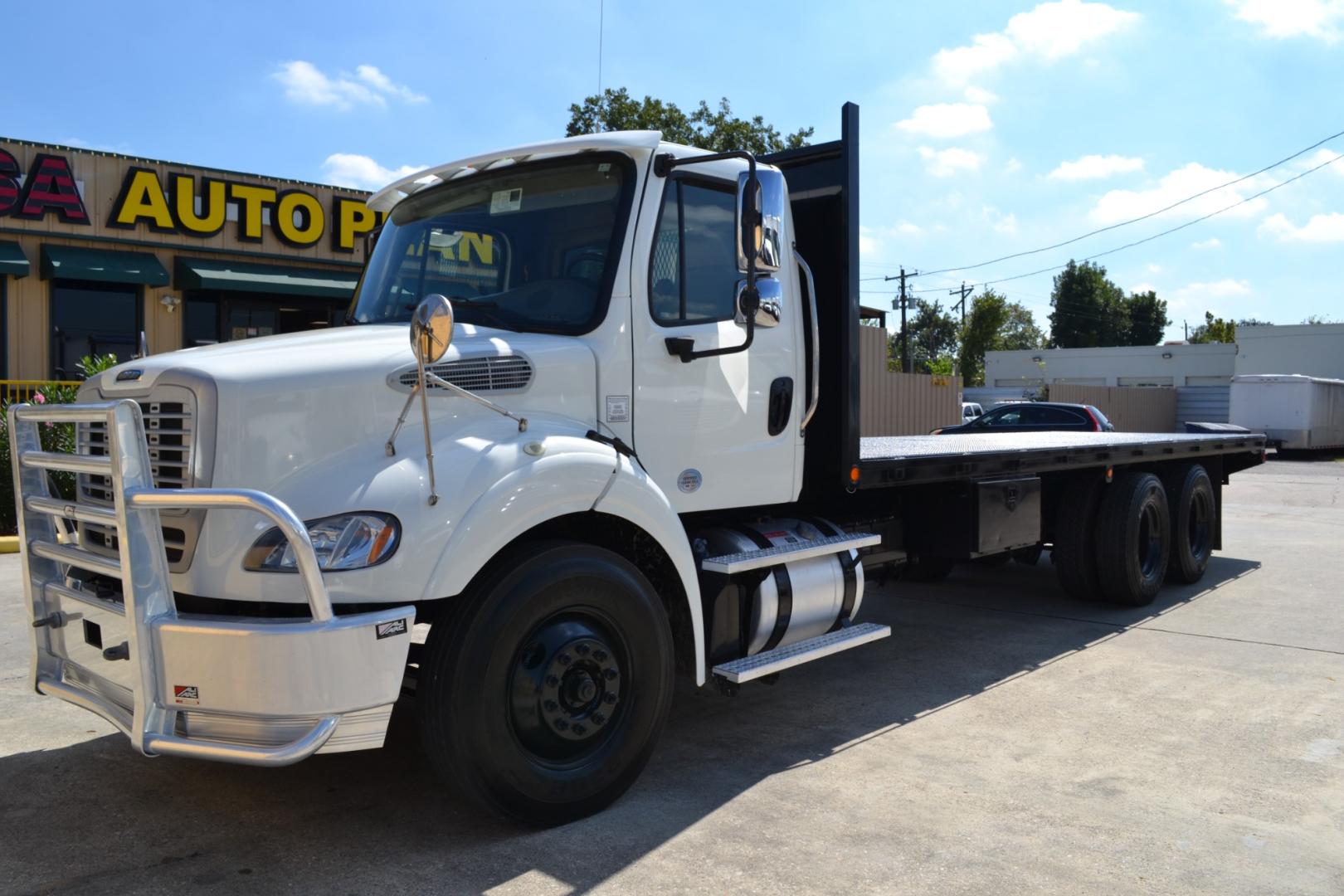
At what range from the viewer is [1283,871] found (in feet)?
11.6

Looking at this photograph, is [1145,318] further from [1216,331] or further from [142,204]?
[142,204]

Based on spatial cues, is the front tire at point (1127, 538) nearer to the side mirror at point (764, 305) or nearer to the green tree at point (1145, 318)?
the side mirror at point (764, 305)

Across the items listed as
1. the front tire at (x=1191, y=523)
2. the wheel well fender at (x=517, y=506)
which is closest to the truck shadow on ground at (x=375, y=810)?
the wheel well fender at (x=517, y=506)

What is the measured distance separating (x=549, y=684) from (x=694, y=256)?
1.92m

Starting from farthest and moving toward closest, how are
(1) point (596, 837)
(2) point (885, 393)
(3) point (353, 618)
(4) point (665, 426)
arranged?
(2) point (885, 393)
(4) point (665, 426)
(1) point (596, 837)
(3) point (353, 618)

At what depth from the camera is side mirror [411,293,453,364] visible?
3236 mm

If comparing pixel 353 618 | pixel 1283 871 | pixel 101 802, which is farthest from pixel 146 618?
pixel 1283 871

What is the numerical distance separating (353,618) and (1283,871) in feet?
10.2

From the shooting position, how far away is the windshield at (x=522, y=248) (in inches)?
166

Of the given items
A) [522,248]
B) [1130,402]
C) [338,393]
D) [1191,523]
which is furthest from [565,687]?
[1130,402]

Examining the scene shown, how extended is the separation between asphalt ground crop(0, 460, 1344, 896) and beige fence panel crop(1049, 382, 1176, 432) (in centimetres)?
3007

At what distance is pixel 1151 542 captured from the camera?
8695mm

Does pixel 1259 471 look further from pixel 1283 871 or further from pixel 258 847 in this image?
pixel 258 847

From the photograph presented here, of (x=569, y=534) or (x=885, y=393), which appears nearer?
(x=569, y=534)
